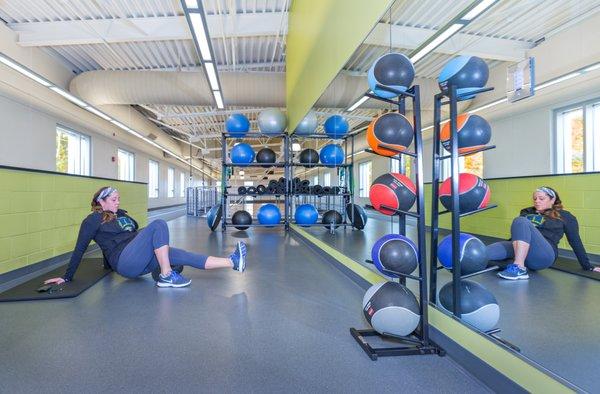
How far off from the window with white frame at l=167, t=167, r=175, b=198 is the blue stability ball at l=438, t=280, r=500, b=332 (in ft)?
60.8

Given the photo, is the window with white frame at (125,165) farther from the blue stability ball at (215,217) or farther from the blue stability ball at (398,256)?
the blue stability ball at (398,256)

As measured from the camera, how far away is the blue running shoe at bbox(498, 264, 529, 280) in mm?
2555

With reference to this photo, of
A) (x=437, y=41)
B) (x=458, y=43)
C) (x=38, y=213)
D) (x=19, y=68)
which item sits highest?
(x=19, y=68)

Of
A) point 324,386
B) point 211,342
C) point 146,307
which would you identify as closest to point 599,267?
point 324,386

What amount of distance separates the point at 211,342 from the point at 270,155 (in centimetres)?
504

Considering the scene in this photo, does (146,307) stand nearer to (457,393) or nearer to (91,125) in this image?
(457,393)

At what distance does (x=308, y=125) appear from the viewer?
5.75 meters

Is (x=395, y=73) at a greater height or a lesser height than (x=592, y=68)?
greater

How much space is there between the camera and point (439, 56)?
2170mm

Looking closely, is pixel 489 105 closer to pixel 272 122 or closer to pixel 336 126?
pixel 336 126

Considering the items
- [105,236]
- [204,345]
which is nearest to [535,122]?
[204,345]

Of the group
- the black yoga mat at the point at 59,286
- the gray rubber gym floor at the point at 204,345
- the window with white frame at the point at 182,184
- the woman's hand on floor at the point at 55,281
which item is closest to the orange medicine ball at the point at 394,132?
the gray rubber gym floor at the point at 204,345

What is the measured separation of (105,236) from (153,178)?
46.8 feet

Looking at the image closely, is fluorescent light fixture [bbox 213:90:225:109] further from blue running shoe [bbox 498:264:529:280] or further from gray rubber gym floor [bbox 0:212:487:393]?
blue running shoe [bbox 498:264:529:280]
